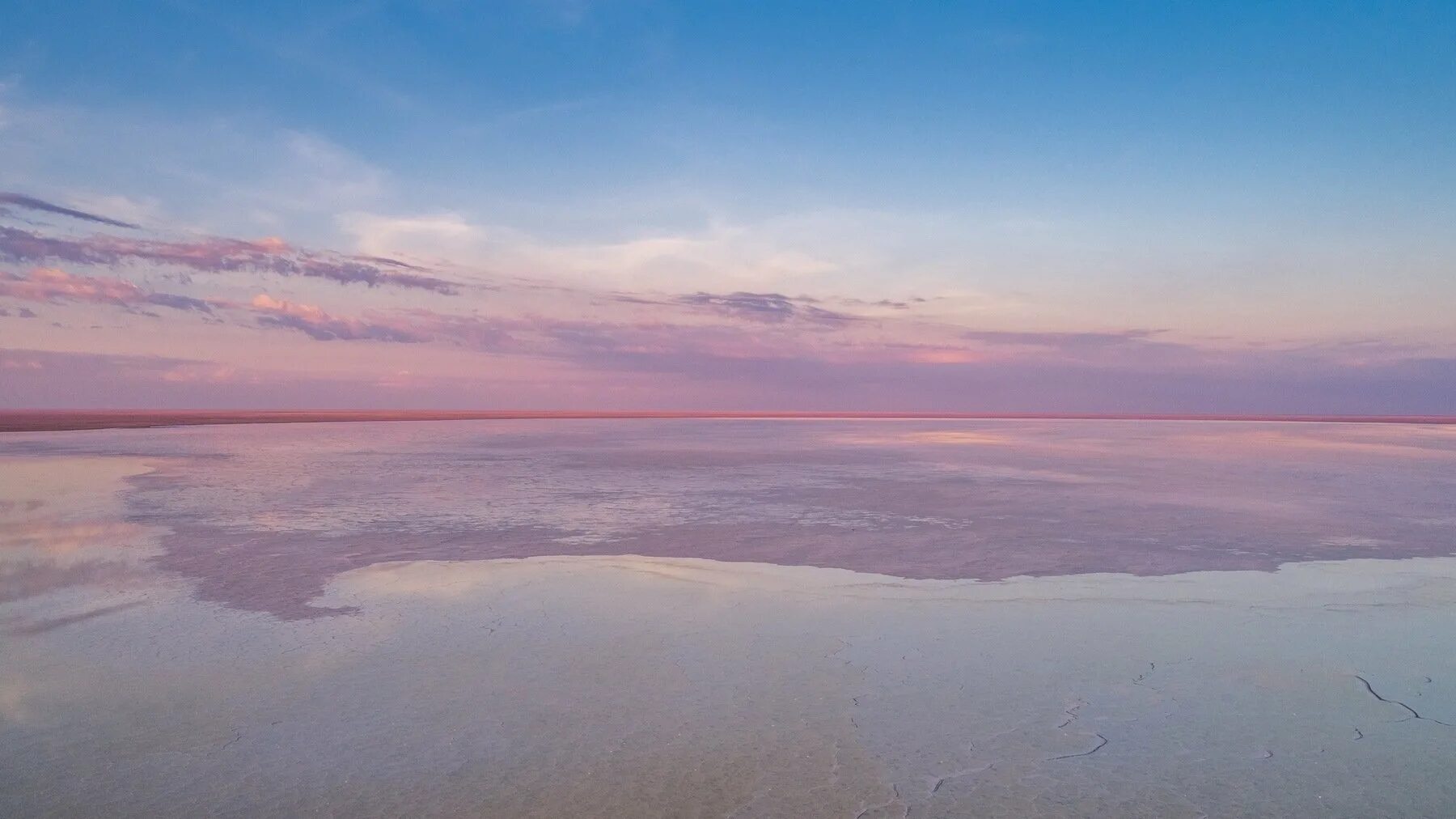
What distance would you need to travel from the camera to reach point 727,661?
4840mm

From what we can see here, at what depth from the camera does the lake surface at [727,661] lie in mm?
3311

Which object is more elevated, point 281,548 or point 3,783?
point 3,783

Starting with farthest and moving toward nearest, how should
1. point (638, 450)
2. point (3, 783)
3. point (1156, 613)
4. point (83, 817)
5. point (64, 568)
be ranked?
point (638, 450), point (64, 568), point (1156, 613), point (3, 783), point (83, 817)

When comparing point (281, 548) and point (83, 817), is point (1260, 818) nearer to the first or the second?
point (83, 817)

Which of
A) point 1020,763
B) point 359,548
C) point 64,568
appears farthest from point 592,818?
point 64,568

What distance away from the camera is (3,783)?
3266 mm

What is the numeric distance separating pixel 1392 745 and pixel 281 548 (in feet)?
27.7

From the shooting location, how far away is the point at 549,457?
71.3 ft

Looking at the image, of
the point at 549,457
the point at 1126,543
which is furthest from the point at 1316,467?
the point at 549,457

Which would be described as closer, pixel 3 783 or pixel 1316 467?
pixel 3 783

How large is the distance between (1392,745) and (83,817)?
516cm

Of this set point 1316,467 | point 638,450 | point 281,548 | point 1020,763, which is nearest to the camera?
point 1020,763

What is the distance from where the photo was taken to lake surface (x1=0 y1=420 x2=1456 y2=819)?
10.9 ft

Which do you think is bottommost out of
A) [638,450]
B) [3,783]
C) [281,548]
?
[638,450]
